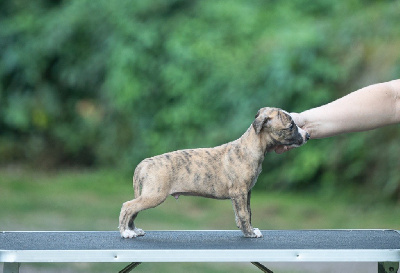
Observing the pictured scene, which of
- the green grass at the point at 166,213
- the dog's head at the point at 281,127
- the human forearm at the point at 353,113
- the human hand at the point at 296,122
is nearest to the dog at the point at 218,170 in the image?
the dog's head at the point at 281,127

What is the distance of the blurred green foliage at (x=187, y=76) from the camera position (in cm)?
811

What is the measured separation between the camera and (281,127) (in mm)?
3604

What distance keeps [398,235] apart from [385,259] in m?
0.75

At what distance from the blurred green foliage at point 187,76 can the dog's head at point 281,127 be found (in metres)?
4.07

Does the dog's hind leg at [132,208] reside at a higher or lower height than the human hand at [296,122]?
lower

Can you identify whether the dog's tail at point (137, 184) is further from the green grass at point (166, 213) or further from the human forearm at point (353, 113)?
the green grass at point (166, 213)

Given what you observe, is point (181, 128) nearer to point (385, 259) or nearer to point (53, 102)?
point (53, 102)

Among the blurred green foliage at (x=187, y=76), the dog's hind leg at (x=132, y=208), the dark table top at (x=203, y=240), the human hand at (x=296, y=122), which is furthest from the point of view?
the blurred green foliage at (x=187, y=76)

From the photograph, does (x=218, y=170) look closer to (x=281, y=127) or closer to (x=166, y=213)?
(x=281, y=127)

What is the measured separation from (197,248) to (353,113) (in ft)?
3.79

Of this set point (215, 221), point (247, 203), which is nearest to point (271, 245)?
point (247, 203)

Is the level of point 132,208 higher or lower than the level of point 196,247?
higher

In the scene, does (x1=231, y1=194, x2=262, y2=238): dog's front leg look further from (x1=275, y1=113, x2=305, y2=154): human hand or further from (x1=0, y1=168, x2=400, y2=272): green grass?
(x1=0, y1=168, x2=400, y2=272): green grass

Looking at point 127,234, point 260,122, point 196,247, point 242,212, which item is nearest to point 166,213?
point 127,234
